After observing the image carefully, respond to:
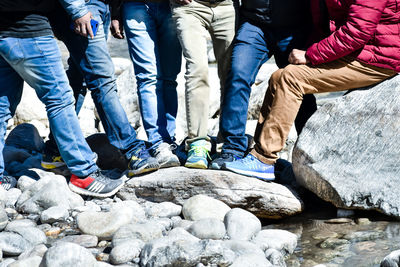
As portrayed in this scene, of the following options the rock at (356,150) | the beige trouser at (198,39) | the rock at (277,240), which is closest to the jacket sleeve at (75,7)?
the beige trouser at (198,39)

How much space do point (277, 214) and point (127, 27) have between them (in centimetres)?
217

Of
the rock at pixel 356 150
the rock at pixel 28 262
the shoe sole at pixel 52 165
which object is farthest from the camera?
the shoe sole at pixel 52 165

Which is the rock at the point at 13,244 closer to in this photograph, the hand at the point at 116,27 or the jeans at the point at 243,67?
the jeans at the point at 243,67

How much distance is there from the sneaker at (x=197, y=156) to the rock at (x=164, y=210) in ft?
1.33

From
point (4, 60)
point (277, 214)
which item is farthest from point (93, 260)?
point (4, 60)

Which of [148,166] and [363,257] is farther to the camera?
[148,166]

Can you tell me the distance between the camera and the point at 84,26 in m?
4.88

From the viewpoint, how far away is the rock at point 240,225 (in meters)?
4.50

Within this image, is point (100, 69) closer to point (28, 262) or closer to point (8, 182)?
point (8, 182)

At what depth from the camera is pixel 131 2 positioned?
526 centimetres

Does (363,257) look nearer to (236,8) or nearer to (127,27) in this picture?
(236,8)

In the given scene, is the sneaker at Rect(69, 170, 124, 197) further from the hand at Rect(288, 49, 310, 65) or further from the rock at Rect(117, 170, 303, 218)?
the hand at Rect(288, 49, 310, 65)

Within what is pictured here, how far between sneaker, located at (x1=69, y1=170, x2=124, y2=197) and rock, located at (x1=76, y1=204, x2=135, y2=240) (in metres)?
0.54

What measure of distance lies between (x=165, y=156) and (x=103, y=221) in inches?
38.3
